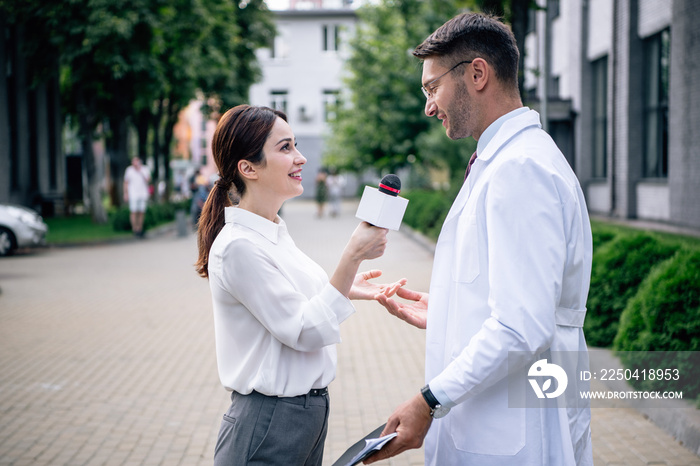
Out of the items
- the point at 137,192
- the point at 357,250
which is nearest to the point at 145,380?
the point at 357,250

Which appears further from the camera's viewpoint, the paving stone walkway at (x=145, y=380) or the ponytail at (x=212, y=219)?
the paving stone walkway at (x=145, y=380)

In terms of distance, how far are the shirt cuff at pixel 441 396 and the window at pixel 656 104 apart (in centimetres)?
1805

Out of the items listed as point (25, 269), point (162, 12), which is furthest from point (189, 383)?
point (162, 12)

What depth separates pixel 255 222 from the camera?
8.04 ft

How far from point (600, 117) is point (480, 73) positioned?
74.5 ft

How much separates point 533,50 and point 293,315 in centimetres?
2861

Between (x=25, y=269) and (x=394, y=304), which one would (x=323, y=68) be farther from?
(x=394, y=304)

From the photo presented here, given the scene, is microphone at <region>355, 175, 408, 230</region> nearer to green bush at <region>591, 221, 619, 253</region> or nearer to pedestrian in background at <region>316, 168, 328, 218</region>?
green bush at <region>591, 221, 619, 253</region>

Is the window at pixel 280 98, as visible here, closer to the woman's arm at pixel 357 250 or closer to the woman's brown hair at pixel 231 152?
the woman's brown hair at pixel 231 152

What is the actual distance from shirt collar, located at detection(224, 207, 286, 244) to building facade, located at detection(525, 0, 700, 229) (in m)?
10.5

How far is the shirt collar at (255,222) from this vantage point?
244 centimetres

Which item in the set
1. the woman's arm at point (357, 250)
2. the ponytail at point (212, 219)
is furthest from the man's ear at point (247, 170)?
the woman's arm at point (357, 250)

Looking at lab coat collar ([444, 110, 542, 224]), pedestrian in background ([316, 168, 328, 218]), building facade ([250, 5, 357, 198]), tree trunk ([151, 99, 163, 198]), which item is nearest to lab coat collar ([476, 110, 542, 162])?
lab coat collar ([444, 110, 542, 224])

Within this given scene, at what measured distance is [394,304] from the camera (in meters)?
2.63
